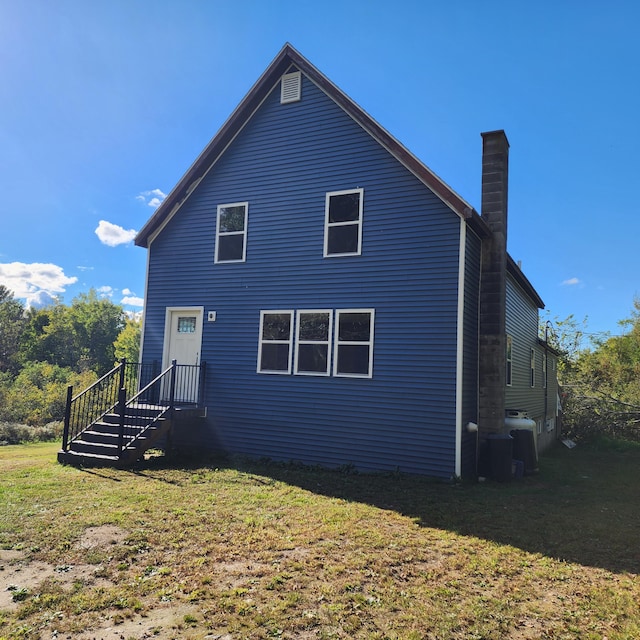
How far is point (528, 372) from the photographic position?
14656 millimetres

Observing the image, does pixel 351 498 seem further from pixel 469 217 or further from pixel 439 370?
pixel 469 217

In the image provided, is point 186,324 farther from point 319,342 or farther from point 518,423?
point 518,423

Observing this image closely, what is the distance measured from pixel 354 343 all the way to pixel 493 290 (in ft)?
10.4

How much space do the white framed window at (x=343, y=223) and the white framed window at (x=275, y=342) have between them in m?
1.75

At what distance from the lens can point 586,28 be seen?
10.5 metres

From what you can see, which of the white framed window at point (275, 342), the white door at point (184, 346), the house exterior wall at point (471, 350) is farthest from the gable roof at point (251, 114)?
the white framed window at point (275, 342)

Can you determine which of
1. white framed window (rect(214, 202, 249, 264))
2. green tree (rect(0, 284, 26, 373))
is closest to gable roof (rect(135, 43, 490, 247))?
white framed window (rect(214, 202, 249, 264))

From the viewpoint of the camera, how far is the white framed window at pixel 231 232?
11578 millimetres

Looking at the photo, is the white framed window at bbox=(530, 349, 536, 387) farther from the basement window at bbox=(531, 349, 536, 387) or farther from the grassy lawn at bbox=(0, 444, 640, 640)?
the grassy lawn at bbox=(0, 444, 640, 640)

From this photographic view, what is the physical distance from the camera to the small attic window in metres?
11.2

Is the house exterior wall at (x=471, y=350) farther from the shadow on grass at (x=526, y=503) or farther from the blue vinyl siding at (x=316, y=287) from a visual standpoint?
the shadow on grass at (x=526, y=503)

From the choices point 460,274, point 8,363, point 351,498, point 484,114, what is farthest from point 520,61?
point 8,363

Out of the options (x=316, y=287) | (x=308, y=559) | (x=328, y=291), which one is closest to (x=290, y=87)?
(x=316, y=287)

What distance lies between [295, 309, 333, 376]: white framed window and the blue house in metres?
0.03
